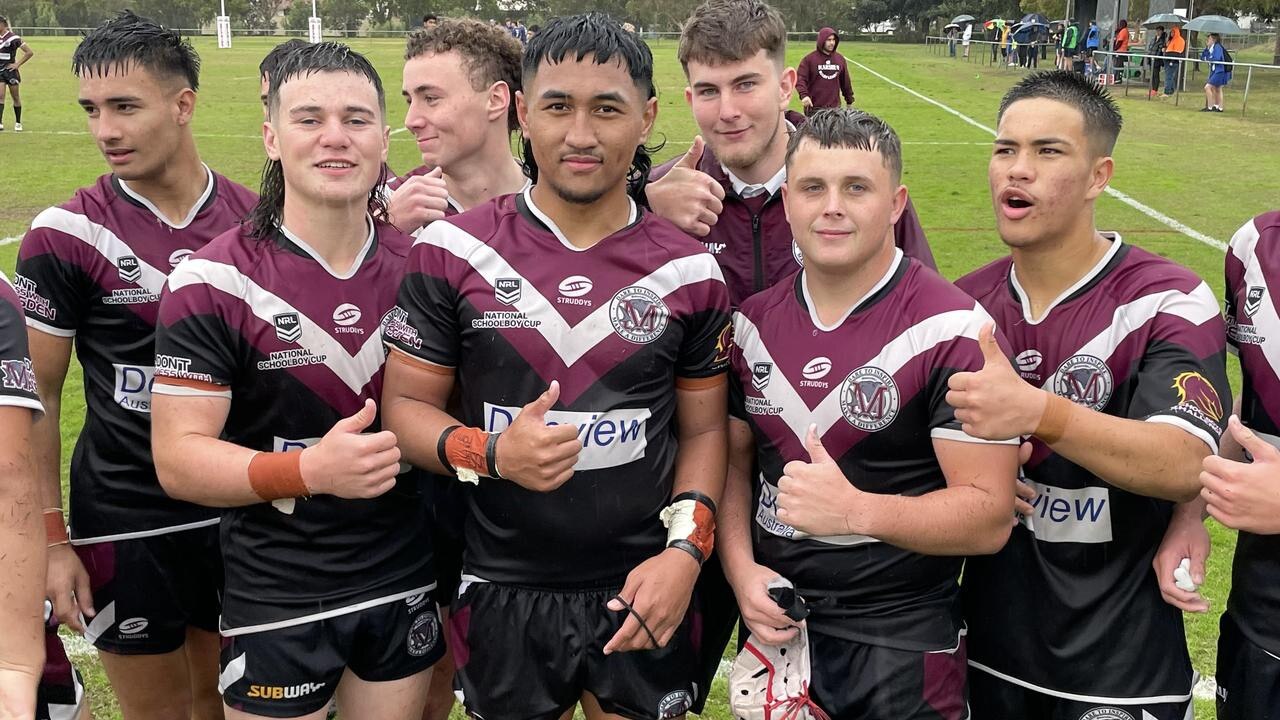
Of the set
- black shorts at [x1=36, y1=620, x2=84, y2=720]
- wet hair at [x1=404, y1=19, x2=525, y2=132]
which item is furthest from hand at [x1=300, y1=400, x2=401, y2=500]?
wet hair at [x1=404, y1=19, x2=525, y2=132]

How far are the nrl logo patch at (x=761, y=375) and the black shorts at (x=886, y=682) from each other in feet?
2.45

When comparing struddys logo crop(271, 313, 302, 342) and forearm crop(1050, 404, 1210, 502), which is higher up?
struddys logo crop(271, 313, 302, 342)

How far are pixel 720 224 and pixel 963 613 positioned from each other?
1575mm

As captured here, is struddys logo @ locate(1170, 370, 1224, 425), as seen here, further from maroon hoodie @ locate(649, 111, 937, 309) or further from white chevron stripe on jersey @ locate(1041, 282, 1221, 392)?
maroon hoodie @ locate(649, 111, 937, 309)

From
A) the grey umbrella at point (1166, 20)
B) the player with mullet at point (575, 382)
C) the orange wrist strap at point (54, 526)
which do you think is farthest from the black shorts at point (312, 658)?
the grey umbrella at point (1166, 20)

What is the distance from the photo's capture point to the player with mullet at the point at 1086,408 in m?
3.09

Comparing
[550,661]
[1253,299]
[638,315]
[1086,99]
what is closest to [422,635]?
[550,661]

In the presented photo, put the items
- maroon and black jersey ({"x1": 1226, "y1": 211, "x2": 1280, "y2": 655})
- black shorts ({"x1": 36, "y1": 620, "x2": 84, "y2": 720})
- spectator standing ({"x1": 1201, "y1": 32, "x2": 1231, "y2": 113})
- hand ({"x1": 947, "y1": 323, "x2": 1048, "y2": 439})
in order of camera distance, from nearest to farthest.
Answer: hand ({"x1": 947, "y1": 323, "x2": 1048, "y2": 439}) → black shorts ({"x1": 36, "y1": 620, "x2": 84, "y2": 720}) → maroon and black jersey ({"x1": 1226, "y1": 211, "x2": 1280, "y2": 655}) → spectator standing ({"x1": 1201, "y1": 32, "x2": 1231, "y2": 113})

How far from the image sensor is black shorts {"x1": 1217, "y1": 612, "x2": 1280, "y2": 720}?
10.7 ft

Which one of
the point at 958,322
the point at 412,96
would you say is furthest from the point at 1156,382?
the point at 412,96

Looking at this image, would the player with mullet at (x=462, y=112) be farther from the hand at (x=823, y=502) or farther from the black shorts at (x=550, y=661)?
the hand at (x=823, y=502)

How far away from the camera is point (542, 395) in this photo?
3.05 metres

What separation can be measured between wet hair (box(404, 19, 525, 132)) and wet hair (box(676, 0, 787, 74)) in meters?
0.91

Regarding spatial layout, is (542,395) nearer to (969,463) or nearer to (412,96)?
(969,463)
